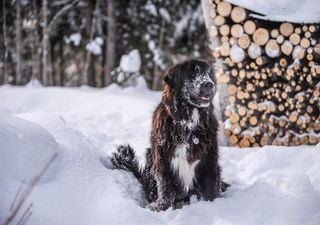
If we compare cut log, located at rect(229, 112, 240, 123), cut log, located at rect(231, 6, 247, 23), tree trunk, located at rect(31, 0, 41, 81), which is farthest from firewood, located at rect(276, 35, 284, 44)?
tree trunk, located at rect(31, 0, 41, 81)

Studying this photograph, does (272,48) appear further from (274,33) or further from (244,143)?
(244,143)

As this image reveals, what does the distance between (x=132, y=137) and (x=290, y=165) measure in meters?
2.54

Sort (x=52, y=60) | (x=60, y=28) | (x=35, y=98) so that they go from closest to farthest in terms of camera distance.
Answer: (x=35, y=98)
(x=60, y=28)
(x=52, y=60)

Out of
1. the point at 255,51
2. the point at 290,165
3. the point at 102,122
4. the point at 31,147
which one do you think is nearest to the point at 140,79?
the point at 102,122

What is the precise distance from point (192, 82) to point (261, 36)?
2053 mm

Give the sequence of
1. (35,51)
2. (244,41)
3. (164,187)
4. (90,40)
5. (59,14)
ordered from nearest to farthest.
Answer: (164,187), (244,41), (59,14), (90,40), (35,51)

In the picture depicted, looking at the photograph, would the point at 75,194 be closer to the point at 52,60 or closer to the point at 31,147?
the point at 31,147

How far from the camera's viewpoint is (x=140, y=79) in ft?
35.5

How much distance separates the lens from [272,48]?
17.4ft

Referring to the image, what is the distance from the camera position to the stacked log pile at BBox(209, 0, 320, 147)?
520 centimetres

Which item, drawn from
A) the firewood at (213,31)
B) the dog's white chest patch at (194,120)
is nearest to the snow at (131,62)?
the firewood at (213,31)

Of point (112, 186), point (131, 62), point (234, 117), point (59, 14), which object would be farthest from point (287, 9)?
point (59, 14)

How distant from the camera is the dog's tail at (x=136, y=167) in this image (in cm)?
409

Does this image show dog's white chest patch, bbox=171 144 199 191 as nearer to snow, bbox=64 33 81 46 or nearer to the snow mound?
the snow mound
